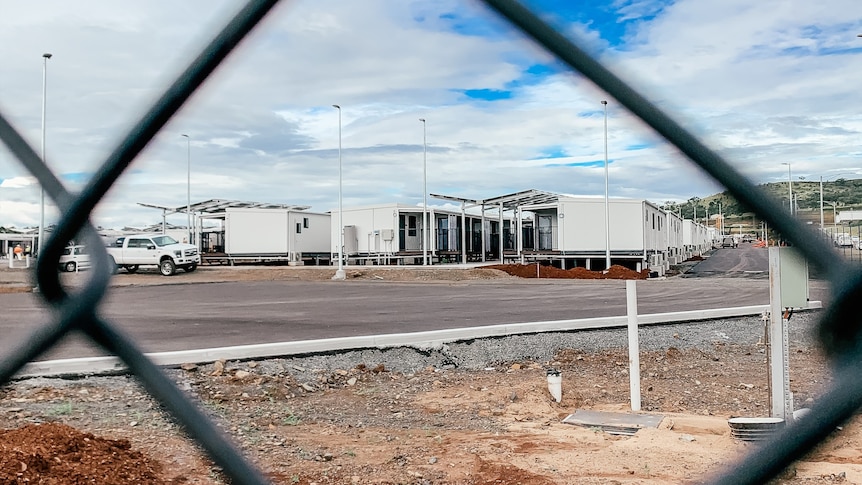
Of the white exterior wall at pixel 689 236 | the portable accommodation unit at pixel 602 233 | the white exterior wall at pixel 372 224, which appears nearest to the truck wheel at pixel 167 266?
the white exterior wall at pixel 372 224

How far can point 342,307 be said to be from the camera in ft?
47.3

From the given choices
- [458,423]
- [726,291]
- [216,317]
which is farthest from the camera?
[726,291]

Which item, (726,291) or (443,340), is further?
(726,291)

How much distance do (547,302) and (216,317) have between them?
22.8ft

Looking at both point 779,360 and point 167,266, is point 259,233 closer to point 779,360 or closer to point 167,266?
point 167,266

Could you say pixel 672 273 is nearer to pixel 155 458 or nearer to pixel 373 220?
pixel 373 220

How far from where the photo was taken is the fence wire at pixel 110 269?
2.93 ft

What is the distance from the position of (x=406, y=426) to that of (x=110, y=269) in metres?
4.65

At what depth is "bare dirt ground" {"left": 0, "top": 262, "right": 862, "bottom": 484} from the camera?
427cm

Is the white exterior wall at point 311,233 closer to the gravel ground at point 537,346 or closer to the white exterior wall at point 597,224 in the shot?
the white exterior wall at point 597,224

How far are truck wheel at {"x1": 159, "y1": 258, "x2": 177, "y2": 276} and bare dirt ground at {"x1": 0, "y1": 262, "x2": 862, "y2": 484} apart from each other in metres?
23.6

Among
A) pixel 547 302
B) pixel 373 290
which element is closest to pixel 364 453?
pixel 547 302

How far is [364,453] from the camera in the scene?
4.86 meters

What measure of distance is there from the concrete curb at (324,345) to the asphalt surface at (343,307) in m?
0.35
